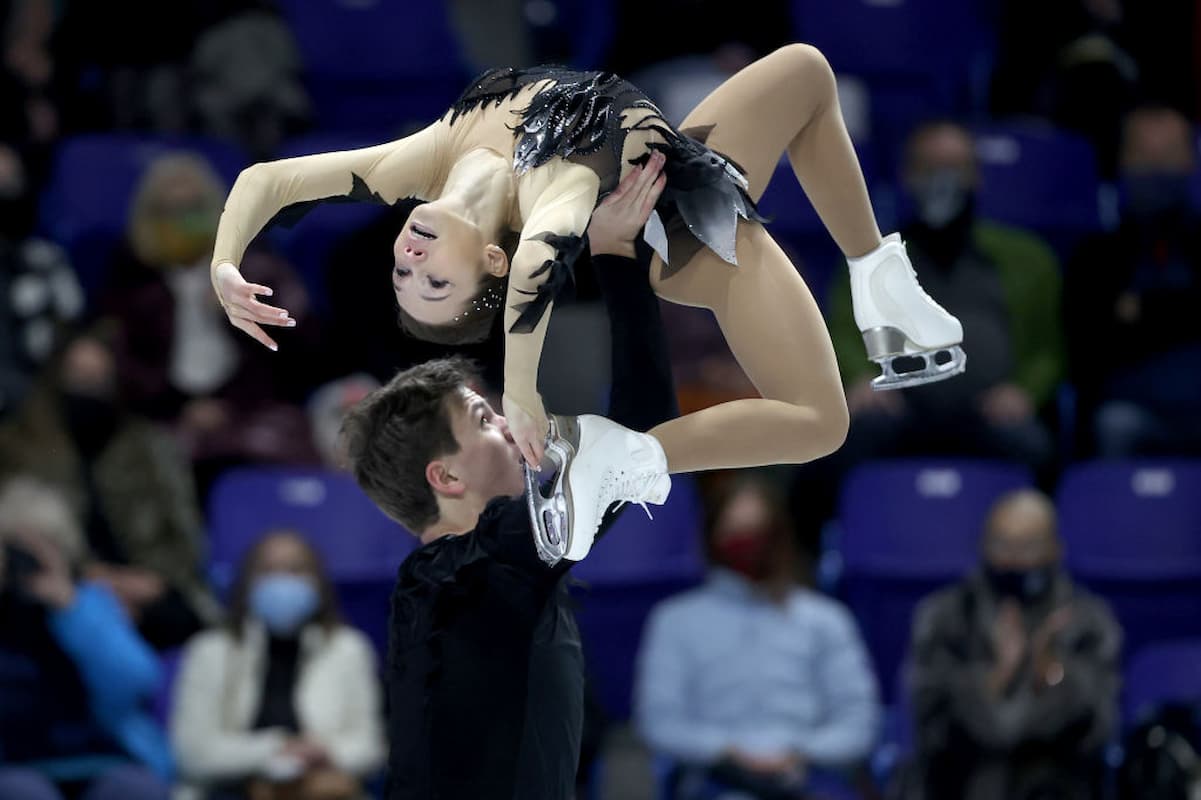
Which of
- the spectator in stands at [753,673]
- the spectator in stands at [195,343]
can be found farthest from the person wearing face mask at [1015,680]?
the spectator in stands at [195,343]

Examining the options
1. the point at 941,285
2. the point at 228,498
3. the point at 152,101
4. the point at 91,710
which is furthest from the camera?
the point at 152,101

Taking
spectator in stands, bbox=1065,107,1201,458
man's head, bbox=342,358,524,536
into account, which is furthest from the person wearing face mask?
man's head, bbox=342,358,524,536

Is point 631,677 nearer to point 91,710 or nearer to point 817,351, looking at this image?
point 91,710

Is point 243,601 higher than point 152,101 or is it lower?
lower

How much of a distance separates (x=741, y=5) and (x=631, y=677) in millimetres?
3017

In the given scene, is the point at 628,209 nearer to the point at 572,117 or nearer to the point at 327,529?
the point at 572,117

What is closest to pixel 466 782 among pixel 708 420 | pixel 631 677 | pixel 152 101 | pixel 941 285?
pixel 708 420

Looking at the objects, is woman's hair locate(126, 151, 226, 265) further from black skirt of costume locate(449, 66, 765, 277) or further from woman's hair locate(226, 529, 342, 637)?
black skirt of costume locate(449, 66, 765, 277)

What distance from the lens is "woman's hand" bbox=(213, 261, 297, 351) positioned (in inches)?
151

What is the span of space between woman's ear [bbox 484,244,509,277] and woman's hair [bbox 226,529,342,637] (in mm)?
3048

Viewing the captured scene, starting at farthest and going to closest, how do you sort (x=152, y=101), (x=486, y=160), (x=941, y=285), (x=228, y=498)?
(x=152, y=101), (x=941, y=285), (x=228, y=498), (x=486, y=160)

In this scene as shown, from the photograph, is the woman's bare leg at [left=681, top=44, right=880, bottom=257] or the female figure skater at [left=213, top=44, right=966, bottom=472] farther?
the woman's bare leg at [left=681, top=44, right=880, bottom=257]

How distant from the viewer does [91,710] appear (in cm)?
677

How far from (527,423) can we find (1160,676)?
12.8 feet
